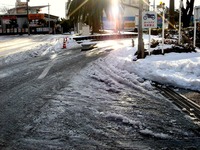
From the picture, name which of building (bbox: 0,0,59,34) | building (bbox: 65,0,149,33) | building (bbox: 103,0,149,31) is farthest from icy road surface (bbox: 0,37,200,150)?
building (bbox: 0,0,59,34)

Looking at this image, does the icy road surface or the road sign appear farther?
the road sign

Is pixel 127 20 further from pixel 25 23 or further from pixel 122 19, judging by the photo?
pixel 25 23

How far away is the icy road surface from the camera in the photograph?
Result: 5262 mm

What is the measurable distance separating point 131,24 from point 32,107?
7057cm

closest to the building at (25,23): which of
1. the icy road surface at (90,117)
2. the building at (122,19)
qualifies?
the building at (122,19)

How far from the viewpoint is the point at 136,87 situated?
9.76 meters

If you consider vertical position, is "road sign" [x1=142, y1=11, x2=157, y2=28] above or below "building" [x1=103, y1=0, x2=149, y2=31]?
below

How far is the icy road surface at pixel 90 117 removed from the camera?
5262 millimetres

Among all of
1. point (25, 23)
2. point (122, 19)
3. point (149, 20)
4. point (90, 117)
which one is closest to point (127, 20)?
point (122, 19)

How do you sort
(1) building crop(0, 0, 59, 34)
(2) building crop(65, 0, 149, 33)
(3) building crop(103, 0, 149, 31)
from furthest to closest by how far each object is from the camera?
1. (1) building crop(0, 0, 59, 34)
2. (3) building crop(103, 0, 149, 31)
3. (2) building crop(65, 0, 149, 33)

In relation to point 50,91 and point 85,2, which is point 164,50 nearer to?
point 50,91

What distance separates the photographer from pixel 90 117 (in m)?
6.62

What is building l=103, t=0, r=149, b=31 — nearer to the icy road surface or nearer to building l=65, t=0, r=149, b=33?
building l=65, t=0, r=149, b=33

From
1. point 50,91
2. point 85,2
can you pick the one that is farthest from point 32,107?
point 85,2
